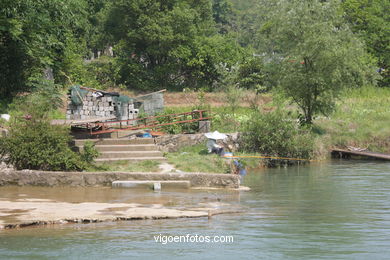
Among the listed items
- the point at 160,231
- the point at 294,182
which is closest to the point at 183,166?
the point at 294,182

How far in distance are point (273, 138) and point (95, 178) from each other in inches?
411

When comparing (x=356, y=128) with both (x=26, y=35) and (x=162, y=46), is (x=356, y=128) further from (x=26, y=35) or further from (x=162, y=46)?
(x=162, y=46)

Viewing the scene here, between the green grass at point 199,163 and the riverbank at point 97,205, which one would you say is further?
the green grass at point 199,163

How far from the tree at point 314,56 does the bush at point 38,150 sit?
14.4 meters

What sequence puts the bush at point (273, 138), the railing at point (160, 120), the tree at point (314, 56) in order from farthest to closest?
the tree at point (314, 56) < the bush at point (273, 138) < the railing at point (160, 120)

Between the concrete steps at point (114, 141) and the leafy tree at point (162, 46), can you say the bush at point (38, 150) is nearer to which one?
the concrete steps at point (114, 141)

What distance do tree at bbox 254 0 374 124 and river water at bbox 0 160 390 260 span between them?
1176 centimetres

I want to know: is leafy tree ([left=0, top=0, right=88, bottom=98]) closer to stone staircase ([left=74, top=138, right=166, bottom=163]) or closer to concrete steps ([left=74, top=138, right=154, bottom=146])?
concrete steps ([left=74, top=138, right=154, bottom=146])

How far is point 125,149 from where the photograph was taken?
1880 cm

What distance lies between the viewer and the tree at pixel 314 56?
2730 centimetres

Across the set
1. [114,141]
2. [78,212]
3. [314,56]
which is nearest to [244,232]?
[78,212]

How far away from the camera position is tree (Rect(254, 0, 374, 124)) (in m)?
27.3

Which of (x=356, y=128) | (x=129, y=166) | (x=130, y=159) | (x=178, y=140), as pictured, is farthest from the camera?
(x=356, y=128)

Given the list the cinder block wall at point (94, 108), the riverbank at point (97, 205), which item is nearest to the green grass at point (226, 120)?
the cinder block wall at point (94, 108)
